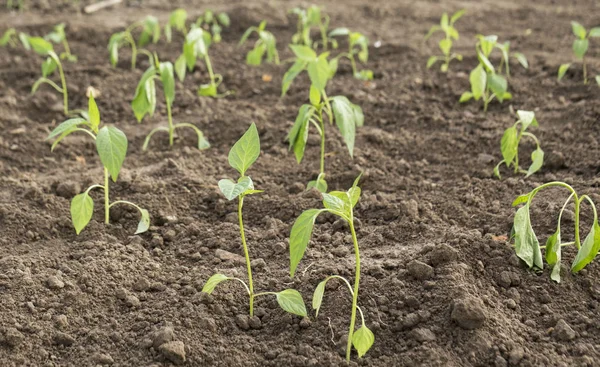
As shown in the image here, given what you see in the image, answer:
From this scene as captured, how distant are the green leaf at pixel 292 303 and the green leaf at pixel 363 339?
7.6 inches

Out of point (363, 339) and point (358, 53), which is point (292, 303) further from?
point (358, 53)

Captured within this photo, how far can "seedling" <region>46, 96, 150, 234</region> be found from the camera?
262 centimetres

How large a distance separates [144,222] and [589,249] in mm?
1687

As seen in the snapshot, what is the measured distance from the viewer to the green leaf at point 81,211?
2.77 m

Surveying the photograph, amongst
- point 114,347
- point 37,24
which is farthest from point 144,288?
point 37,24

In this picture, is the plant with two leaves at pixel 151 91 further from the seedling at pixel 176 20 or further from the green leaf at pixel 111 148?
the seedling at pixel 176 20

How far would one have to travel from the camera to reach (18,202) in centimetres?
314

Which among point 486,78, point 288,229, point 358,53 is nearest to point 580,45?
point 486,78

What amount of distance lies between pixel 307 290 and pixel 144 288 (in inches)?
23.3

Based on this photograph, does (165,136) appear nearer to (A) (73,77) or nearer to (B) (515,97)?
(A) (73,77)

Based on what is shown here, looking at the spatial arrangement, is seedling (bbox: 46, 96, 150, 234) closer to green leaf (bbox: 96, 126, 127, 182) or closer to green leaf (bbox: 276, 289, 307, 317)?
green leaf (bbox: 96, 126, 127, 182)

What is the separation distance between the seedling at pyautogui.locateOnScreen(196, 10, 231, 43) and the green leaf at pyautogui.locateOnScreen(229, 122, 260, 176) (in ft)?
9.93

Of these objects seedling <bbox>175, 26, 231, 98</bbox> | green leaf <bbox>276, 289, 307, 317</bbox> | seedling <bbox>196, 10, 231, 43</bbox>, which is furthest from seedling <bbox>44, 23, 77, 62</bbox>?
green leaf <bbox>276, 289, 307, 317</bbox>

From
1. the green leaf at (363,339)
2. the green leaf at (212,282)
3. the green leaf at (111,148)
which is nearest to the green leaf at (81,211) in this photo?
the green leaf at (111,148)
